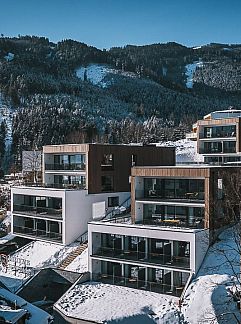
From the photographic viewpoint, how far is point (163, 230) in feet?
76.4

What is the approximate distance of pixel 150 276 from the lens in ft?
78.2

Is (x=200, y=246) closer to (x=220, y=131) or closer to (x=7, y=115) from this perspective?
(x=220, y=131)

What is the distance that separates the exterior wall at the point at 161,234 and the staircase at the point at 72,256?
2.62m

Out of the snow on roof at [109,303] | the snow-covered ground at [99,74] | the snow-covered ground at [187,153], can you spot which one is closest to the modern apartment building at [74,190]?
the snow on roof at [109,303]

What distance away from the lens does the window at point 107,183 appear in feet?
107

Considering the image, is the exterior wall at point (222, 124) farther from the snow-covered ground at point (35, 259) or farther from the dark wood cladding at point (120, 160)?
the snow-covered ground at point (35, 259)

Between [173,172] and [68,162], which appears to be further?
[68,162]

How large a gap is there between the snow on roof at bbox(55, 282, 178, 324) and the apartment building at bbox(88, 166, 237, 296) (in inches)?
32.1

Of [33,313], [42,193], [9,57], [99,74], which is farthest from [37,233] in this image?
[99,74]

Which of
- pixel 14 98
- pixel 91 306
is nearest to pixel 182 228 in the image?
pixel 91 306

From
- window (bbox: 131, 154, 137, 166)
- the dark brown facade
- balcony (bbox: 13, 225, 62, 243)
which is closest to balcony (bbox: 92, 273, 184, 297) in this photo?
the dark brown facade

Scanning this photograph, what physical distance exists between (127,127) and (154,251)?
223ft

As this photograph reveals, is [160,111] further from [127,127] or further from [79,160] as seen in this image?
[79,160]

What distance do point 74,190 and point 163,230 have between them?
9.64 m
